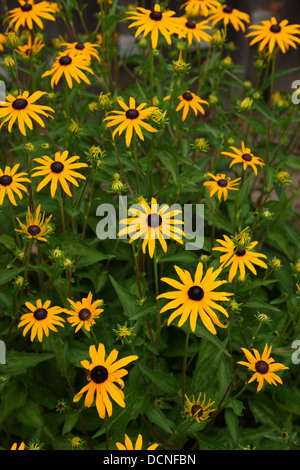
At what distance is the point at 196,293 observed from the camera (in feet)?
3.80

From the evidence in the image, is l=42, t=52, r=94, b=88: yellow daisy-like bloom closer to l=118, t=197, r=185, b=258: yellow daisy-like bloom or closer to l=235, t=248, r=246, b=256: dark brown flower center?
l=118, t=197, r=185, b=258: yellow daisy-like bloom

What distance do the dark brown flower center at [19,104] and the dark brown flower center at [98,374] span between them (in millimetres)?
890

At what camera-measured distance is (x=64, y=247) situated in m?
1.54

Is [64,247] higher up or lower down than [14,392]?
higher up

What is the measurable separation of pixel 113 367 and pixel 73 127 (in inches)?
34.9

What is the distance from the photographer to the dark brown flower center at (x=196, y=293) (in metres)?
1.16

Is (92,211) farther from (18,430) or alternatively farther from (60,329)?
(18,430)

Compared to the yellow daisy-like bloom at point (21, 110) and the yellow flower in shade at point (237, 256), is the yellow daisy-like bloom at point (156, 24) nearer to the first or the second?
Answer: the yellow daisy-like bloom at point (21, 110)

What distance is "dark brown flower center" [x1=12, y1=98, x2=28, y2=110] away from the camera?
4.80ft

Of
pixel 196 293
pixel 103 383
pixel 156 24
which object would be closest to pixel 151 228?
pixel 196 293

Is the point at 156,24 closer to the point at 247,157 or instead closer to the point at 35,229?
the point at 247,157

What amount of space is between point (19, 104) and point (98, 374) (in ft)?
3.00
